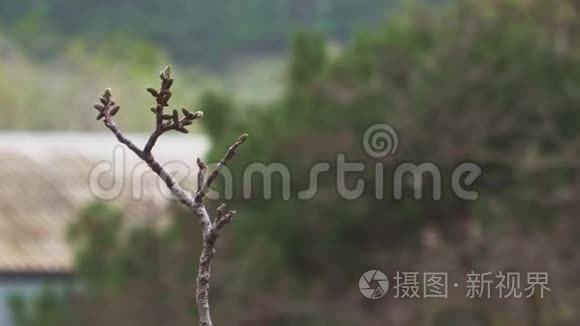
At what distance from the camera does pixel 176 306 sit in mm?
9922

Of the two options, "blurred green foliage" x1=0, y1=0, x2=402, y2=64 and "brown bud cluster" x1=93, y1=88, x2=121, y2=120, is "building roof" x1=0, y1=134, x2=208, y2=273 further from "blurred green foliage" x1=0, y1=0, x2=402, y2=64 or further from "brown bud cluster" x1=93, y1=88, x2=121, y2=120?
"brown bud cluster" x1=93, y1=88, x2=121, y2=120

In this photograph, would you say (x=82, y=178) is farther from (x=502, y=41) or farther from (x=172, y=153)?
(x=502, y=41)

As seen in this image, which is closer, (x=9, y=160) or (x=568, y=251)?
(x=568, y=251)

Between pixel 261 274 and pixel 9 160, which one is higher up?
pixel 9 160

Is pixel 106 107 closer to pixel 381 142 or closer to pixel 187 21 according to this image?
pixel 381 142

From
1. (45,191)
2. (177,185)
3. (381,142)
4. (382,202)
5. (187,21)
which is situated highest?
(187,21)

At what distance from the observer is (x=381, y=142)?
10.3 metres

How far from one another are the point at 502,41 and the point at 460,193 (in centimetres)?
155

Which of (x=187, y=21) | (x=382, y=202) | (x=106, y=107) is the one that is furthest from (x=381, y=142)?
(x=187, y=21)

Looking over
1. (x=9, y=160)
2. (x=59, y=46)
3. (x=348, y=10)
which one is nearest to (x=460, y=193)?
(x=9, y=160)

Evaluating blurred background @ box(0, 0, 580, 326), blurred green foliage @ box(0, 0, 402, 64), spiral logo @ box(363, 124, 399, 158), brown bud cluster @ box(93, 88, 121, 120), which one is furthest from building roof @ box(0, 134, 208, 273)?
brown bud cluster @ box(93, 88, 121, 120)

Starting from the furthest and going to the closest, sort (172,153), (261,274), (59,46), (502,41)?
(59,46) → (172,153) → (502,41) → (261,274)

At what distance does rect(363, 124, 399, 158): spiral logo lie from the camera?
33.2 feet

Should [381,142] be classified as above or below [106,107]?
above
